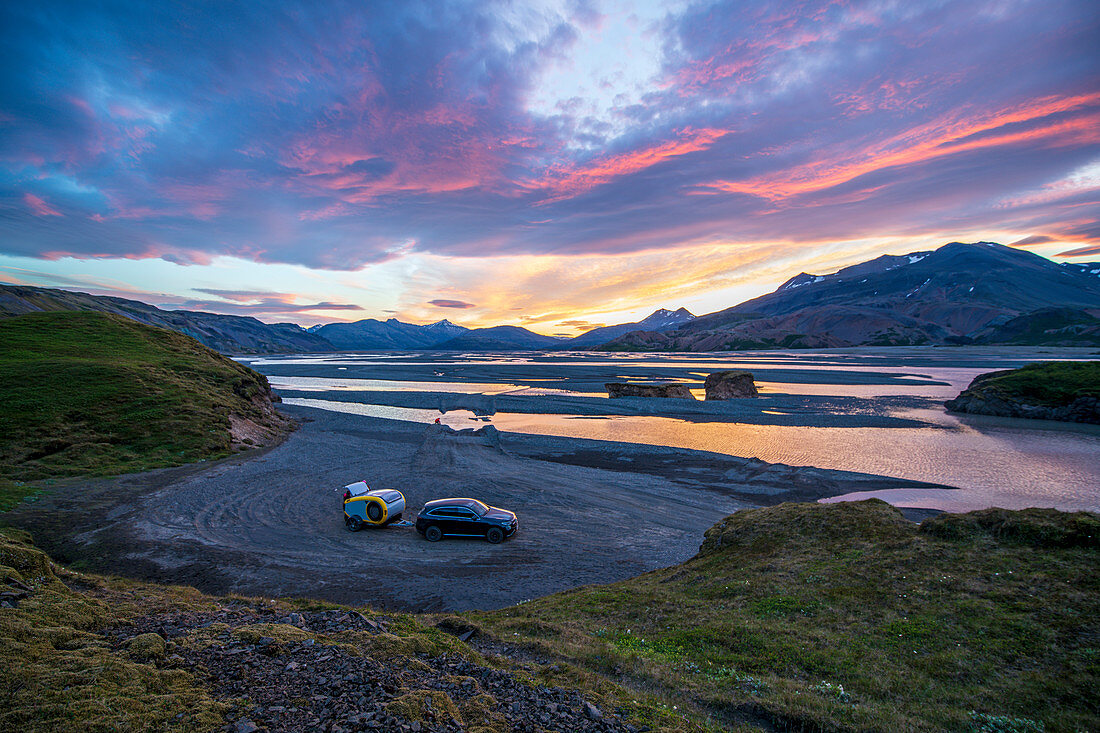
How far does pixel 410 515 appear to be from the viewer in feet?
79.3

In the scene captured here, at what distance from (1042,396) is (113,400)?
Answer: 96.3 metres

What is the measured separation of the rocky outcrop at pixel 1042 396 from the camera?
4931 cm

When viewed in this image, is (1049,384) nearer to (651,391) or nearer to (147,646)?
(651,391)

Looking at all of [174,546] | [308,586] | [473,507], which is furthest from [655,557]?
[174,546]

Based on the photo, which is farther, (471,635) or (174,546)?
(174,546)

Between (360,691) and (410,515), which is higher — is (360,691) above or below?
above

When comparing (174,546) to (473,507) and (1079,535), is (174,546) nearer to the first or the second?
(473,507)

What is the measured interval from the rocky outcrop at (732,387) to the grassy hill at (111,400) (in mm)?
61267

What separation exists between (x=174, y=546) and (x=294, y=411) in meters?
46.5

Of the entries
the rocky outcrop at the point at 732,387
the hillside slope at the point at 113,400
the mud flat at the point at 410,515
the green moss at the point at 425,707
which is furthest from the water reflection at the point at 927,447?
the green moss at the point at 425,707

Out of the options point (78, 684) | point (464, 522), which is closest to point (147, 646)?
point (78, 684)

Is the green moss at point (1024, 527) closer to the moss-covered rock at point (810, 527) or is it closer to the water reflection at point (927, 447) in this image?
the moss-covered rock at point (810, 527)

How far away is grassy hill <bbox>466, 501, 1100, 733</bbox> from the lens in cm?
759

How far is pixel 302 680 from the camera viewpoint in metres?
7.11
